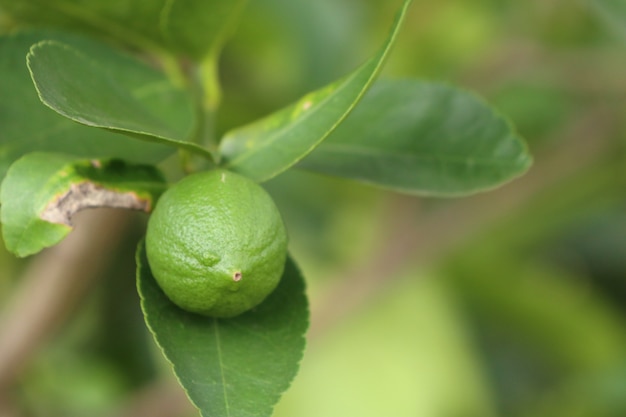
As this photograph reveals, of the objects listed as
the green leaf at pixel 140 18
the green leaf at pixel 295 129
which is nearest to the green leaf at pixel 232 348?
the green leaf at pixel 295 129

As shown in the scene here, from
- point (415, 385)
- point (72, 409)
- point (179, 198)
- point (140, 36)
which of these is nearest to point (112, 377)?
point (72, 409)

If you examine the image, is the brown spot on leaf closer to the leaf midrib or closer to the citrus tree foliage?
the citrus tree foliage

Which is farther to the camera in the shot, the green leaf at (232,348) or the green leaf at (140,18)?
the green leaf at (140,18)

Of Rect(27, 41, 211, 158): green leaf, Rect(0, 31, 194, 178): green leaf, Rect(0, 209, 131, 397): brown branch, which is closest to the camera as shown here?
Rect(27, 41, 211, 158): green leaf

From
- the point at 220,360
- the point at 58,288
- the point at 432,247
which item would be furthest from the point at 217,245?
the point at 432,247

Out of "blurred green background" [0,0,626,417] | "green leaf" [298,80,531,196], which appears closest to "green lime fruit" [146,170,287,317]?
"green leaf" [298,80,531,196]

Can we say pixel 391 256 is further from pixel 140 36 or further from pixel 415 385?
pixel 140 36

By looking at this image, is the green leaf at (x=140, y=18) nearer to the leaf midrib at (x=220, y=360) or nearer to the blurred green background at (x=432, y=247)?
the leaf midrib at (x=220, y=360)

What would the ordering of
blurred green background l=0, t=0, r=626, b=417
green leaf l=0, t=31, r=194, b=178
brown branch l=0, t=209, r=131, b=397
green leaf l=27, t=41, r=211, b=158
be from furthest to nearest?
blurred green background l=0, t=0, r=626, b=417 → brown branch l=0, t=209, r=131, b=397 → green leaf l=0, t=31, r=194, b=178 → green leaf l=27, t=41, r=211, b=158
